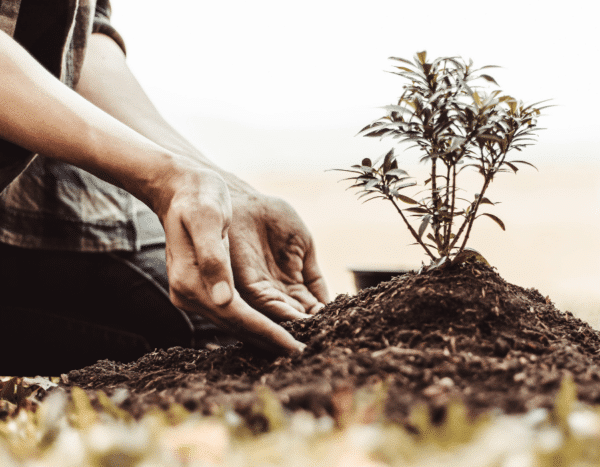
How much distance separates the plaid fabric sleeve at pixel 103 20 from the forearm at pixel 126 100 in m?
0.05

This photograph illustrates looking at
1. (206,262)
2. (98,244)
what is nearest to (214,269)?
(206,262)

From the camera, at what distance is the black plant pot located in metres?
2.07

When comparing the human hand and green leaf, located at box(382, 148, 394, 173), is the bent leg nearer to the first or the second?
the human hand

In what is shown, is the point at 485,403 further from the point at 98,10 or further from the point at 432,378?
Answer: the point at 98,10

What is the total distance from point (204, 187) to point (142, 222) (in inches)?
63.2

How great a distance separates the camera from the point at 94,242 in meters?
2.41

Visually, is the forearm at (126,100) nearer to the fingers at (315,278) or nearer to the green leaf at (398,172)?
the fingers at (315,278)

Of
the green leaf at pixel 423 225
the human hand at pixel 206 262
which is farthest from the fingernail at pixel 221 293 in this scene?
the green leaf at pixel 423 225

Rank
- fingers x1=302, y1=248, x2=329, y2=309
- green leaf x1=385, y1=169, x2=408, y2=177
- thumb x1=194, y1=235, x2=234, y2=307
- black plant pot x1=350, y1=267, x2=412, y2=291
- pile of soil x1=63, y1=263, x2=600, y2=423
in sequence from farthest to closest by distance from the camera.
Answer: fingers x1=302, y1=248, x2=329, y2=309
black plant pot x1=350, y1=267, x2=412, y2=291
green leaf x1=385, y1=169, x2=408, y2=177
thumb x1=194, y1=235, x2=234, y2=307
pile of soil x1=63, y1=263, x2=600, y2=423

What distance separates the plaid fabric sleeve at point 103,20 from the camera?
8.52ft

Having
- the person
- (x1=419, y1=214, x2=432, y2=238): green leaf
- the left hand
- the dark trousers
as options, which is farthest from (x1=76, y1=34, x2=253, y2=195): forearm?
(x1=419, y1=214, x2=432, y2=238): green leaf

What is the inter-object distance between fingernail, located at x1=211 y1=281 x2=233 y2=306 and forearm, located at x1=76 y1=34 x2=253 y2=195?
1147 millimetres

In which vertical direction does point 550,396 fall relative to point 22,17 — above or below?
below

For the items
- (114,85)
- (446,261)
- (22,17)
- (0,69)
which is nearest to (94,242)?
(114,85)
